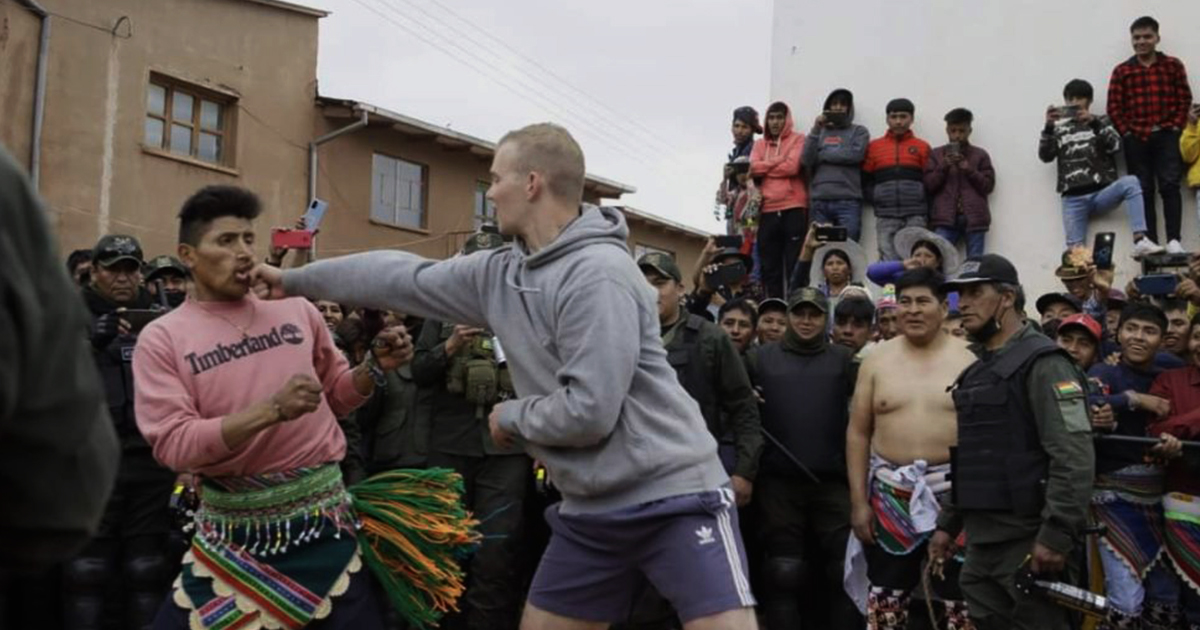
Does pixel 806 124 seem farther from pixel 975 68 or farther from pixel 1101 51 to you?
pixel 1101 51

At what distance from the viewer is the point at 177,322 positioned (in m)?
4.30

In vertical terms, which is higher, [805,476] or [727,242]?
[727,242]

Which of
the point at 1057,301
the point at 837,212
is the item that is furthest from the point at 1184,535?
the point at 837,212

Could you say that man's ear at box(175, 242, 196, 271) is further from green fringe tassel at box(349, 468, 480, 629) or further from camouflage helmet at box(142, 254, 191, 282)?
camouflage helmet at box(142, 254, 191, 282)

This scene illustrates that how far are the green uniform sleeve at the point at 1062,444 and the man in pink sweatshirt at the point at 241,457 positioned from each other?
296cm

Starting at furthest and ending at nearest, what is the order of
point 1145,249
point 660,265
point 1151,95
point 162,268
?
point 1151,95 → point 1145,249 → point 162,268 → point 660,265

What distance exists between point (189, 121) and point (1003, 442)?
18.7 meters

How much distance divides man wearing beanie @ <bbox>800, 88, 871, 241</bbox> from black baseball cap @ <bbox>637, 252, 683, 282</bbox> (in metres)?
4.65

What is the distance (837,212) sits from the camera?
1216cm

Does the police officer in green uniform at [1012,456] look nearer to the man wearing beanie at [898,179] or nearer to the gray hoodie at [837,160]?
the man wearing beanie at [898,179]

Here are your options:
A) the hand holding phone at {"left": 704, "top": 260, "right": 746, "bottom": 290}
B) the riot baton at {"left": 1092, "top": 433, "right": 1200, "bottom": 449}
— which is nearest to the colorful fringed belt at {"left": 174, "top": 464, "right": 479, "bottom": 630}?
the riot baton at {"left": 1092, "top": 433, "right": 1200, "bottom": 449}

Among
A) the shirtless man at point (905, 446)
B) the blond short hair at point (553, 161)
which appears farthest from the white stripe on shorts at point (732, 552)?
the shirtless man at point (905, 446)

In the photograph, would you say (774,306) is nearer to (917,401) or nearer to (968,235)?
(917,401)

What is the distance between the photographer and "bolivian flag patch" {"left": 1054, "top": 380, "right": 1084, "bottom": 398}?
5.57 meters
